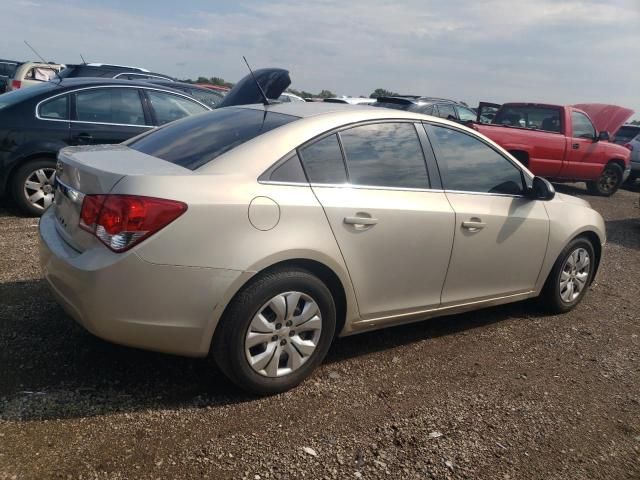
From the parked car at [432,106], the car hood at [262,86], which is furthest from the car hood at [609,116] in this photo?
the car hood at [262,86]

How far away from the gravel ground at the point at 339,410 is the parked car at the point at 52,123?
2.27m

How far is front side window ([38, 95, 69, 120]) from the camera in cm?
632

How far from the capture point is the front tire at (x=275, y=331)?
286cm

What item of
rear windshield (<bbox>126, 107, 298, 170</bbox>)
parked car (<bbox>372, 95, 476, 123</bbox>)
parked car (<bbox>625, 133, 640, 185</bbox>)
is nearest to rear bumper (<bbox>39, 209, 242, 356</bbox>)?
rear windshield (<bbox>126, 107, 298, 170</bbox>)

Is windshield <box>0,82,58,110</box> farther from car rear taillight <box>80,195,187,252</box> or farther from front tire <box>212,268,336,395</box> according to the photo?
front tire <box>212,268,336,395</box>

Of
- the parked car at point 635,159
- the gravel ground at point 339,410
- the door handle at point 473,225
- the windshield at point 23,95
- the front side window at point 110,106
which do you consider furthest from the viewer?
the parked car at point 635,159

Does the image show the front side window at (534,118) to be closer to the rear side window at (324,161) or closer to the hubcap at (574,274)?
the hubcap at (574,274)

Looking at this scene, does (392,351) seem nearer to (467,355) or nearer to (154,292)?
(467,355)

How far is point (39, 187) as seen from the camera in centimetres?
632

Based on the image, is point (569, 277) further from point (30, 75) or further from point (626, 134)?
point (626, 134)

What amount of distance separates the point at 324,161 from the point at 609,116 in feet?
45.4

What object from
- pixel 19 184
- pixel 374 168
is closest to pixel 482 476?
pixel 374 168

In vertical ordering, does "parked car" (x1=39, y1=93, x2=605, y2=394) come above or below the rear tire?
above

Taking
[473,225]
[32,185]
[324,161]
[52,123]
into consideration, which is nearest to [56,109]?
[52,123]
